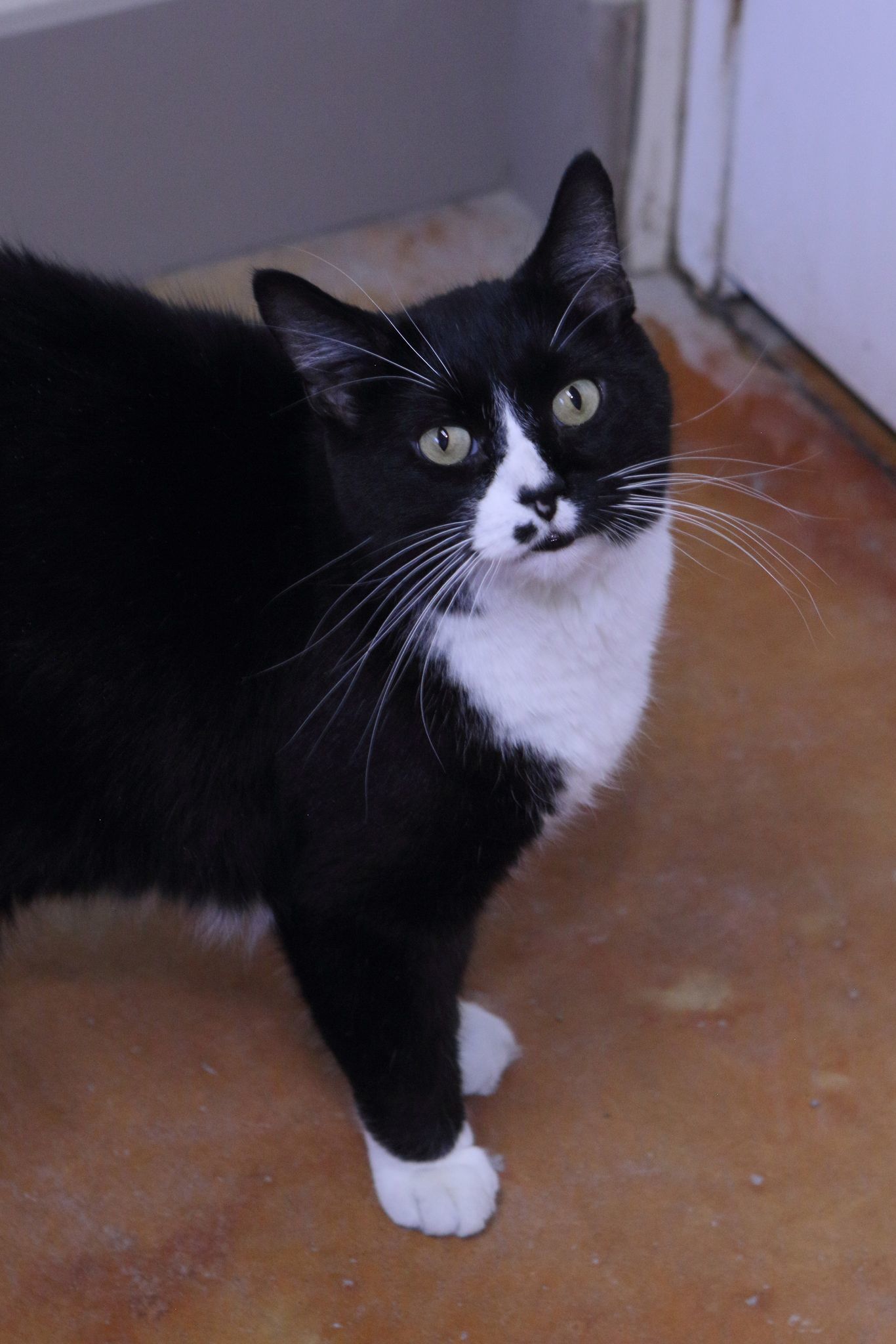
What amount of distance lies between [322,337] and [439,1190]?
803mm

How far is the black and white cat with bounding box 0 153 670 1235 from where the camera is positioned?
1114mm

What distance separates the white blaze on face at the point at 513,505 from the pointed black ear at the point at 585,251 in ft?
0.45

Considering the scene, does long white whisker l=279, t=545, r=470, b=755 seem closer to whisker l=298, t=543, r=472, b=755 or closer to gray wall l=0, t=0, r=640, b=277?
whisker l=298, t=543, r=472, b=755

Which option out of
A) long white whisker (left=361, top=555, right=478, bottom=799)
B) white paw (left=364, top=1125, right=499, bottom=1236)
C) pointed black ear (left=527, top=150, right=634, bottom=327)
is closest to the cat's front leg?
white paw (left=364, top=1125, right=499, bottom=1236)

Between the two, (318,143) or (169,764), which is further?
(318,143)

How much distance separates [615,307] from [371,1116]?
787mm

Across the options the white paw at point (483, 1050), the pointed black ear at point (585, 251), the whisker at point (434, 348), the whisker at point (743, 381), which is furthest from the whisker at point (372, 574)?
the whisker at point (743, 381)

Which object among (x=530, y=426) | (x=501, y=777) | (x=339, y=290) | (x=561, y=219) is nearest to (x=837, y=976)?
(x=501, y=777)

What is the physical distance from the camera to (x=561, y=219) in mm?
1132

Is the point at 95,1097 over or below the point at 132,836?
below

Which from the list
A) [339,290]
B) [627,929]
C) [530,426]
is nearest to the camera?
[530,426]

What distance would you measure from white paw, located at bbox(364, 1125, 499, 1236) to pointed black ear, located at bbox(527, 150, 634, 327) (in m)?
0.81

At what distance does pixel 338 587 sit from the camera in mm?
1188

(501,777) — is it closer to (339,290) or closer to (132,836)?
(132,836)
